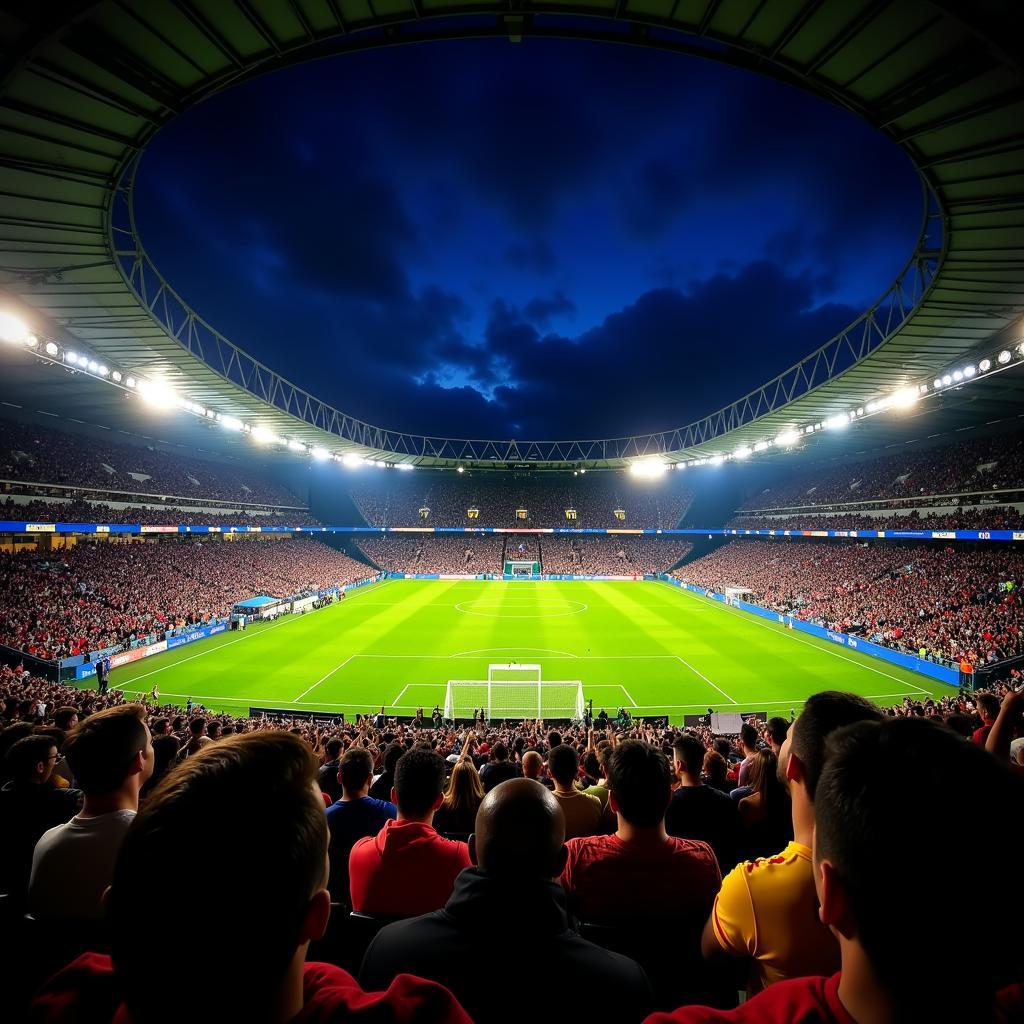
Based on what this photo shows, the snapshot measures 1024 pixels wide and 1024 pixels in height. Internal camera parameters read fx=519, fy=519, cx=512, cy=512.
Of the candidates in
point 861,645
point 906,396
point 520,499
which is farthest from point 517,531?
point 906,396

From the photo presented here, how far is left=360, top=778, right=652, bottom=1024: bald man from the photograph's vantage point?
1.82 meters

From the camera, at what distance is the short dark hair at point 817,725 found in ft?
9.41

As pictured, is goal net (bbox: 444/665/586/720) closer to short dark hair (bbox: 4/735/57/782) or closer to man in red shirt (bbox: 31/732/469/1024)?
short dark hair (bbox: 4/735/57/782)

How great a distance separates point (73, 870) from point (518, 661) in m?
28.1

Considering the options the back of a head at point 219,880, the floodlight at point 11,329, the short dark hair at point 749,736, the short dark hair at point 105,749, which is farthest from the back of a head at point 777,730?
the floodlight at point 11,329

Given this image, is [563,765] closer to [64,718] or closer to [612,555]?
[64,718]

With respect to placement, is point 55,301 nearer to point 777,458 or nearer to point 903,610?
point 903,610

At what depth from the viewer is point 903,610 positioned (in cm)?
3206

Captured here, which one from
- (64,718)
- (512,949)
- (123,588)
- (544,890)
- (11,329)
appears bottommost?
(123,588)

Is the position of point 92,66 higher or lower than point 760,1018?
higher

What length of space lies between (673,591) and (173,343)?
50123 mm

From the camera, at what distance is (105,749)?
344 centimetres

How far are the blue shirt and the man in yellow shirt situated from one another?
3.13 meters

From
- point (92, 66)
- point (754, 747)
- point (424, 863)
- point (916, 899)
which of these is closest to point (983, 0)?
point (754, 747)
